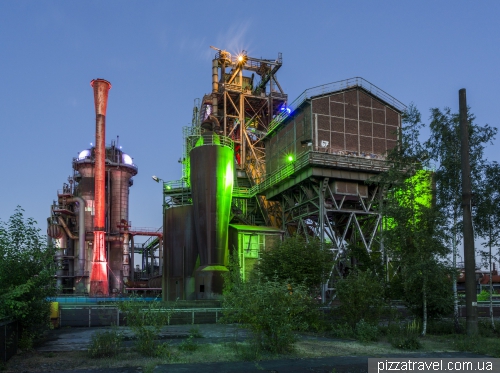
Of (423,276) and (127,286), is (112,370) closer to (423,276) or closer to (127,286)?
(423,276)

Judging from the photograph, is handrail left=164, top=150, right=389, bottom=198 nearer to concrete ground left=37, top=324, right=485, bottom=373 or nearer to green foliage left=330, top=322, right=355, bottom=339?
green foliage left=330, top=322, right=355, bottom=339

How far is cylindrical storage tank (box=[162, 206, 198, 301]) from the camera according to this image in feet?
165

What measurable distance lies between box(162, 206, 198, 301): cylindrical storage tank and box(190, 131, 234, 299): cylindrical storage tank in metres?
5.04

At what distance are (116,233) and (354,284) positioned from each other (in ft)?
211

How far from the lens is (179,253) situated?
51.8 metres

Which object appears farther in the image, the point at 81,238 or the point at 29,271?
the point at 81,238

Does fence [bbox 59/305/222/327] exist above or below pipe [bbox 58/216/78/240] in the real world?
below

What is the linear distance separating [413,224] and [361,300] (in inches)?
167

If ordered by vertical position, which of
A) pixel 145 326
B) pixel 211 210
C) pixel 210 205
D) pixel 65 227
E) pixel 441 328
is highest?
pixel 210 205

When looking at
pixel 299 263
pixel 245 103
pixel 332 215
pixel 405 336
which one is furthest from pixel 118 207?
pixel 405 336

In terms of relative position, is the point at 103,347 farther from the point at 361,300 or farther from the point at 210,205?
the point at 210,205

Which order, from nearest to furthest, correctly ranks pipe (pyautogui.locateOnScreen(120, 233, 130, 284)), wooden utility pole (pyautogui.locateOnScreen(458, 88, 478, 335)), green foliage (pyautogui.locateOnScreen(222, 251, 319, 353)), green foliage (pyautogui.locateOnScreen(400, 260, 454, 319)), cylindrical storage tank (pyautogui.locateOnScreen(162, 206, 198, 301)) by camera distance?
green foliage (pyautogui.locateOnScreen(222, 251, 319, 353)), wooden utility pole (pyautogui.locateOnScreen(458, 88, 478, 335)), green foliage (pyautogui.locateOnScreen(400, 260, 454, 319)), cylindrical storage tank (pyautogui.locateOnScreen(162, 206, 198, 301)), pipe (pyautogui.locateOnScreen(120, 233, 130, 284))

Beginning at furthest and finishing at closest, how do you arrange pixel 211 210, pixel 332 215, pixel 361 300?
1. pixel 332 215
2. pixel 211 210
3. pixel 361 300

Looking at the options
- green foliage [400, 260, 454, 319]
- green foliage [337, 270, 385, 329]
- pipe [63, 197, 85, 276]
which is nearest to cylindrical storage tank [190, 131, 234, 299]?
green foliage [337, 270, 385, 329]
